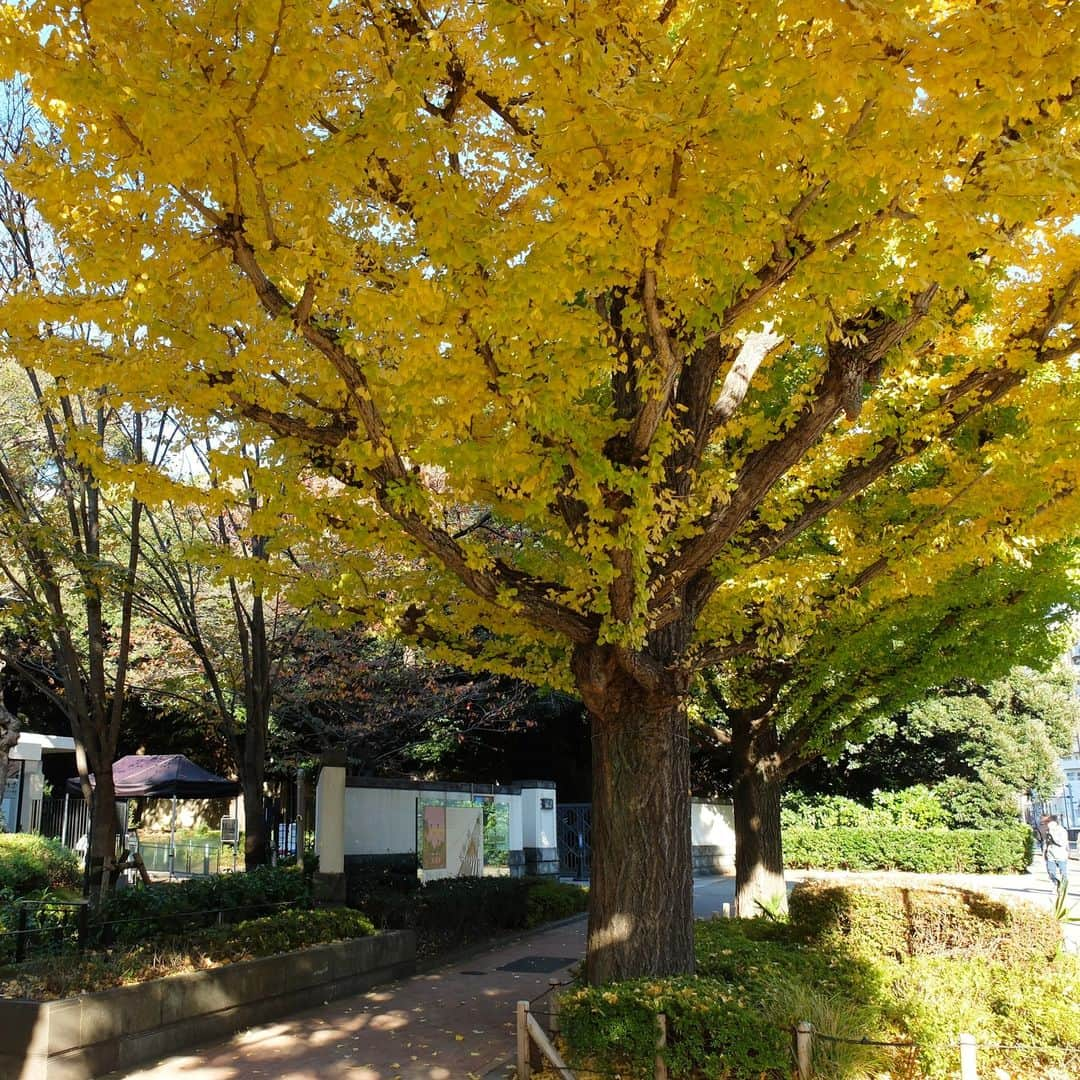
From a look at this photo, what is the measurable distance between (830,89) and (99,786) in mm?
9540

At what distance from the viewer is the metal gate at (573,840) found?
22609mm

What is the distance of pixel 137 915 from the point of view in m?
9.22

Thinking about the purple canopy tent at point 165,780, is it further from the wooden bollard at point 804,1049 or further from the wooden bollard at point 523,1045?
the wooden bollard at point 804,1049

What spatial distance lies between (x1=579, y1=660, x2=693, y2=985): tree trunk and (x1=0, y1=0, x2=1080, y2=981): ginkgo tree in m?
0.02

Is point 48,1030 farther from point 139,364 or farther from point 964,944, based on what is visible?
point 964,944

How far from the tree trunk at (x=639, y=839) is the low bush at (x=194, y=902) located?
4.17 meters

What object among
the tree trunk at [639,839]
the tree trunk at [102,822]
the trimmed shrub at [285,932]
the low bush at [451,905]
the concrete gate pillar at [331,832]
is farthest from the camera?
the low bush at [451,905]

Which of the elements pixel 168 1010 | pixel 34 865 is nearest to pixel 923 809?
pixel 34 865

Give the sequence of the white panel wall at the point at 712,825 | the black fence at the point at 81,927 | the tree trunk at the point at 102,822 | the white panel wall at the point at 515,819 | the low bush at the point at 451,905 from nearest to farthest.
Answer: the black fence at the point at 81,927 < the tree trunk at the point at 102,822 < the low bush at the point at 451,905 < the white panel wall at the point at 515,819 < the white panel wall at the point at 712,825

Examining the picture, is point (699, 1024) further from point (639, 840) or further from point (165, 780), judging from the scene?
point (165, 780)

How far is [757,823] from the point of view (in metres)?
13.3

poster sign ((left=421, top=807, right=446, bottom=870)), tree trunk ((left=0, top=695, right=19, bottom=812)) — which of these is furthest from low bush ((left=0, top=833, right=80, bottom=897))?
poster sign ((left=421, top=807, right=446, bottom=870))

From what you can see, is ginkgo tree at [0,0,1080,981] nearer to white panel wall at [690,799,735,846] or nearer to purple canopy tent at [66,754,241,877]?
purple canopy tent at [66,754,241,877]

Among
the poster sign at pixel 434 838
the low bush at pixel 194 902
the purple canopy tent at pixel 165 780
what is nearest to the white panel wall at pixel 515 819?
the poster sign at pixel 434 838
